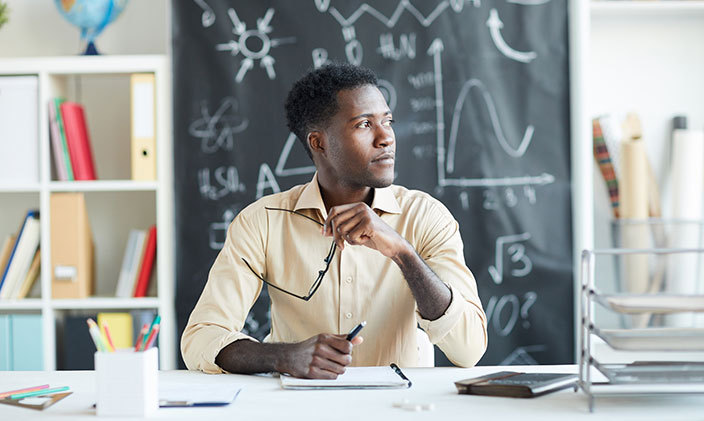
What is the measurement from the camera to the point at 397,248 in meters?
1.54

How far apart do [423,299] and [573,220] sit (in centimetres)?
138

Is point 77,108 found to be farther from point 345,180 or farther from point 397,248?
point 397,248

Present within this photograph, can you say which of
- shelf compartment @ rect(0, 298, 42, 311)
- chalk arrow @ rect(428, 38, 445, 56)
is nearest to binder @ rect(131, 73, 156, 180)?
shelf compartment @ rect(0, 298, 42, 311)

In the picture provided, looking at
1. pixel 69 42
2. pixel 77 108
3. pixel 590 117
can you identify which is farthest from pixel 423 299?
pixel 69 42

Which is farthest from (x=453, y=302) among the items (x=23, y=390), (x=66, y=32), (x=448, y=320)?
(x=66, y=32)

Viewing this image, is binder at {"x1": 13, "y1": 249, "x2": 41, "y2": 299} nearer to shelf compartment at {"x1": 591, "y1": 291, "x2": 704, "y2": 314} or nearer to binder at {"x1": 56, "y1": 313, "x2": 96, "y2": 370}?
binder at {"x1": 56, "y1": 313, "x2": 96, "y2": 370}

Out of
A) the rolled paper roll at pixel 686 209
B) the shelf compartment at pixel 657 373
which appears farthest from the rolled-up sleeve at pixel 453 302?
the rolled paper roll at pixel 686 209

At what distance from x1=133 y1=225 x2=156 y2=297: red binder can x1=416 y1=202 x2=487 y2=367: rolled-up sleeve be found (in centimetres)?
128

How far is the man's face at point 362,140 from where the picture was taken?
1.78 metres

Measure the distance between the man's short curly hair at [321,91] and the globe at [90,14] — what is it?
1.10 meters

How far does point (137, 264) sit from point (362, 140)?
131 centimetres

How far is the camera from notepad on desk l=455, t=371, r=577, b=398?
47.2 inches

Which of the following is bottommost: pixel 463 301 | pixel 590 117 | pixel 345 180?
pixel 463 301

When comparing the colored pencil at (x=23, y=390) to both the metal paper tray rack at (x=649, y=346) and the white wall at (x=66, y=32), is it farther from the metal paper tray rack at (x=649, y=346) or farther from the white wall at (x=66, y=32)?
the white wall at (x=66, y=32)
